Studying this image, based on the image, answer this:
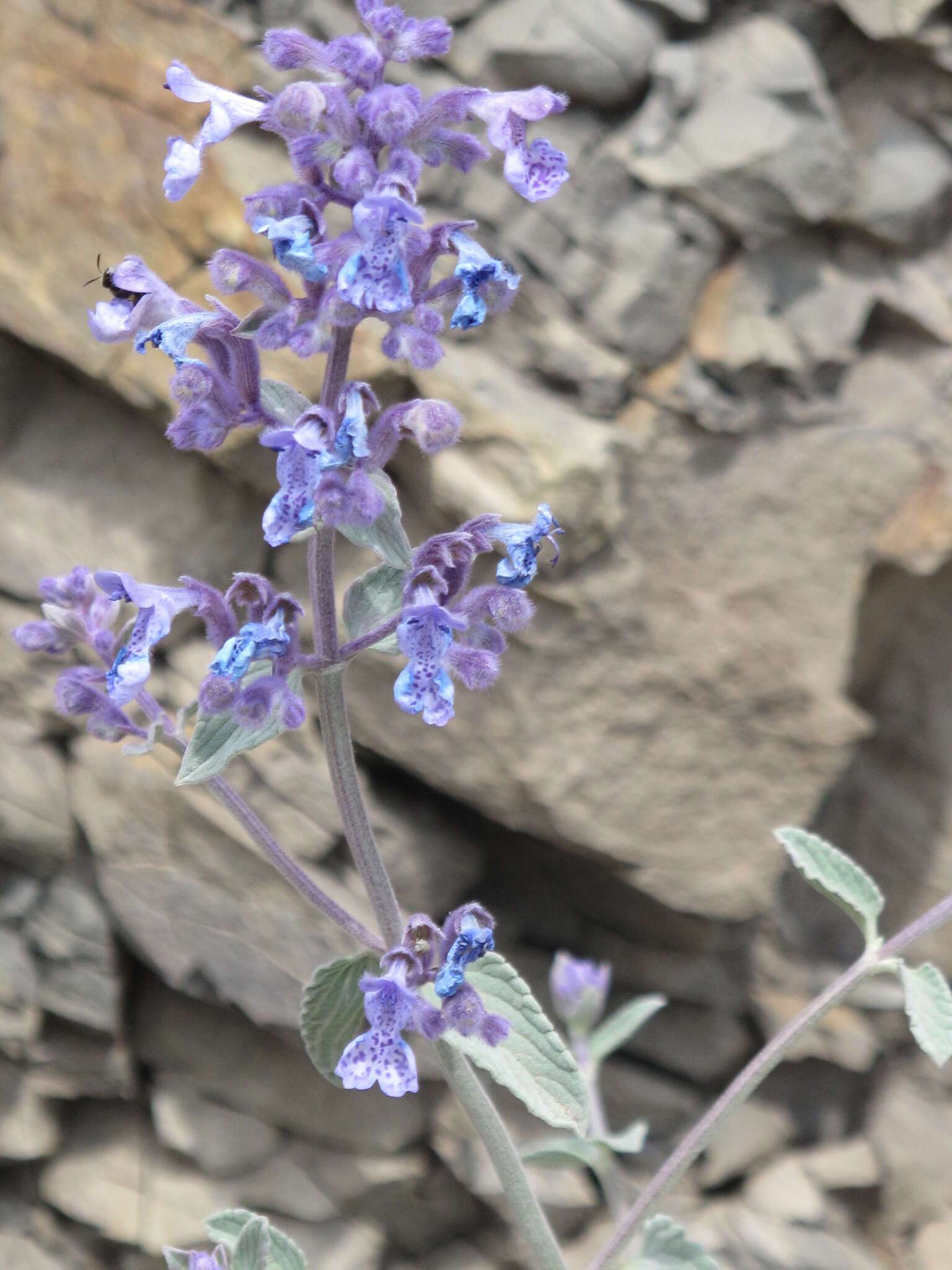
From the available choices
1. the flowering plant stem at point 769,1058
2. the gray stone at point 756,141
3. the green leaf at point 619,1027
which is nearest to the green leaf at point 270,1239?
the flowering plant stem at point 769,1058

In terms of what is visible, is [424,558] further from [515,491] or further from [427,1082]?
[427,1082]

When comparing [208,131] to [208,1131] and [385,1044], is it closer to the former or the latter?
[385,1044]

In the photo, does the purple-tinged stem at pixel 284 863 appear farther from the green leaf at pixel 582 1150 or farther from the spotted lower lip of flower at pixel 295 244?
the green leaf at pixel 582 1150

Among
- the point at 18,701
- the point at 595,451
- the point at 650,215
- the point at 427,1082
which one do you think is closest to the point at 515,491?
the point at 595,451

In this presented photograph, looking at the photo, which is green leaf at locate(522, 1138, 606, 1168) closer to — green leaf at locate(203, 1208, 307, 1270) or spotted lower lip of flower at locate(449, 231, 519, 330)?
green leaf at locate(203, 1208, 307, 1270)

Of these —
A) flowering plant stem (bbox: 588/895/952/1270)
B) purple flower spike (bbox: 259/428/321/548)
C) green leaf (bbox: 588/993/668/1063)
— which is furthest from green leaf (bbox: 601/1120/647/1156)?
purple flower spike (bbox: 259/428/321/548)

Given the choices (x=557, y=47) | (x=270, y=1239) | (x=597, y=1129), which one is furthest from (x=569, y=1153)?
(x=557, y=47)
